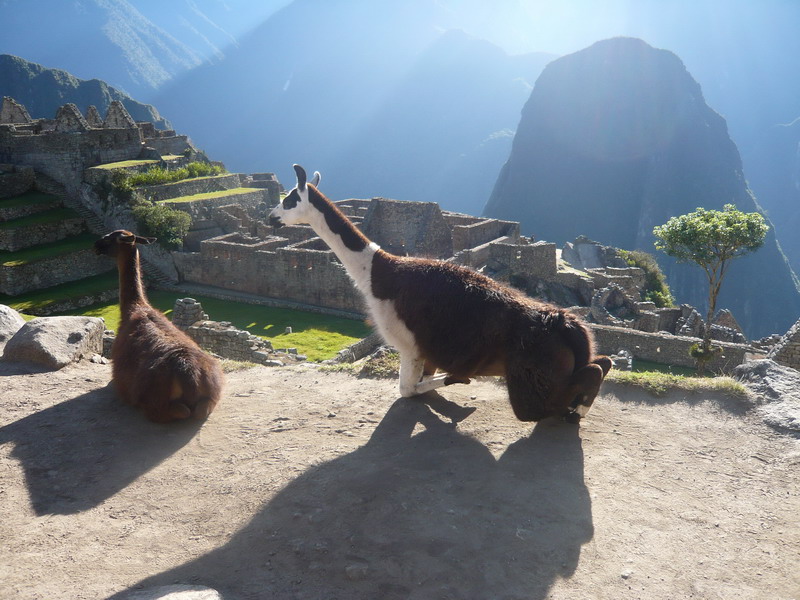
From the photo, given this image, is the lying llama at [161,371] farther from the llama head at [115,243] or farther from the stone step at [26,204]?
the stone step at [26,204]

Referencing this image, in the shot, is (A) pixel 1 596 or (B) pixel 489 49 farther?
(B) pixel 489 49

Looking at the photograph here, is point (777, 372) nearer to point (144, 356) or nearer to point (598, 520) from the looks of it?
point (598, 520)

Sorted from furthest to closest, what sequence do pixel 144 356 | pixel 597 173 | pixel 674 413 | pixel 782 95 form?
1. pixel 782 95
2. pixel 597 173
3. pixel 144 356
4. pixel 674 413

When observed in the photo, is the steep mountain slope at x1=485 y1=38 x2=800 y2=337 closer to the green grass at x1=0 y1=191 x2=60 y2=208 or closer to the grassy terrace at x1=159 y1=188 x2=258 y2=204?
the grassy terrace at x1=159 y1=188 x2=258 y2=204

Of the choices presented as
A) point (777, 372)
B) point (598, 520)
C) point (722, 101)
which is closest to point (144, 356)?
point (598, 520)

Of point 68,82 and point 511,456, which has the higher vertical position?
point 68,82

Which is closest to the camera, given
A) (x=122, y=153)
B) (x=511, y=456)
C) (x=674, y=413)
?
(x=511, y=456)

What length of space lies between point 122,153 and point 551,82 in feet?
326

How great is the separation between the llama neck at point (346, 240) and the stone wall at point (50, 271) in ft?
65.6

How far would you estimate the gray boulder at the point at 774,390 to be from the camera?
5.86 meters

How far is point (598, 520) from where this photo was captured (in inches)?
177

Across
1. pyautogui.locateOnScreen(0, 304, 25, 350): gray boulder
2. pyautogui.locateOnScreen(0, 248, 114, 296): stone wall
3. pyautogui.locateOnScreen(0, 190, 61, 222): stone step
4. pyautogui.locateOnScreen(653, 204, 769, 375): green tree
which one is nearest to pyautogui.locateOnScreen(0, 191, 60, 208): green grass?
pyautogui.locateOnScreen(0, 190, 61, 222): stone step

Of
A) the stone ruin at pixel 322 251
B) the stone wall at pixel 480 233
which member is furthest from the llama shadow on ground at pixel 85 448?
the stone wall at pixel 480 233

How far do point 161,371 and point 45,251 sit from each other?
80.8 feet
